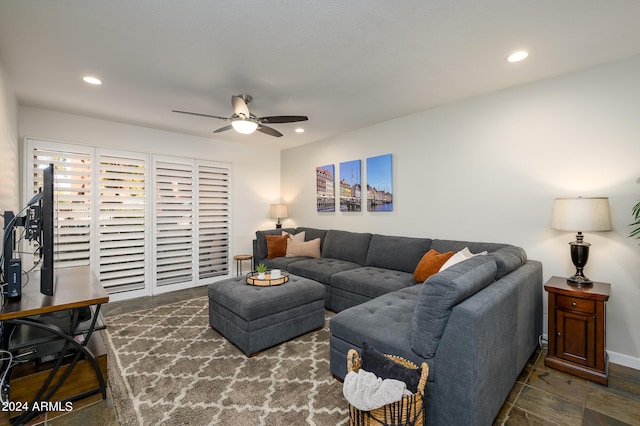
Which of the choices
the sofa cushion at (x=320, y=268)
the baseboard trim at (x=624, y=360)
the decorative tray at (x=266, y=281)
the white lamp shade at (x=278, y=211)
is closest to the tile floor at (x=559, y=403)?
the baseboard trim at (x=624, y=360)

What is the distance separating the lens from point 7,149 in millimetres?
2711

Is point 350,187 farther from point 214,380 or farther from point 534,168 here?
point 214,380

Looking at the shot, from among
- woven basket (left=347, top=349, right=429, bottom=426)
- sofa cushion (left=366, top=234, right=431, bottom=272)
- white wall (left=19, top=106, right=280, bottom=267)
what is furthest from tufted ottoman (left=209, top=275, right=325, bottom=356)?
white wall (left=19, top=106, right=280, bottom=267)

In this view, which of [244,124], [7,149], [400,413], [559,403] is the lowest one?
[559,403]

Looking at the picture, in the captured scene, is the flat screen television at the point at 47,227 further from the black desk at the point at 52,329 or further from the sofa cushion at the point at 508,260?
the sofa cushion at the point at 508,260

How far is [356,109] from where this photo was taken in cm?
374

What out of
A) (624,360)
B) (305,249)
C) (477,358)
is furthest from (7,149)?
(624,360)

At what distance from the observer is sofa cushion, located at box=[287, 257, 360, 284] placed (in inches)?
151

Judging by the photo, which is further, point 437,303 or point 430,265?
point 430,265

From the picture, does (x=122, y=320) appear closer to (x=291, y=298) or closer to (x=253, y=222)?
(x=291, y=298)

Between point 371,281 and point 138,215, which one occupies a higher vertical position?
point 138,215

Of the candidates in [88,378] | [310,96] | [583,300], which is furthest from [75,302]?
[583,300]

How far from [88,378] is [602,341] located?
3.83m

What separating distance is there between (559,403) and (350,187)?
3.50 m
